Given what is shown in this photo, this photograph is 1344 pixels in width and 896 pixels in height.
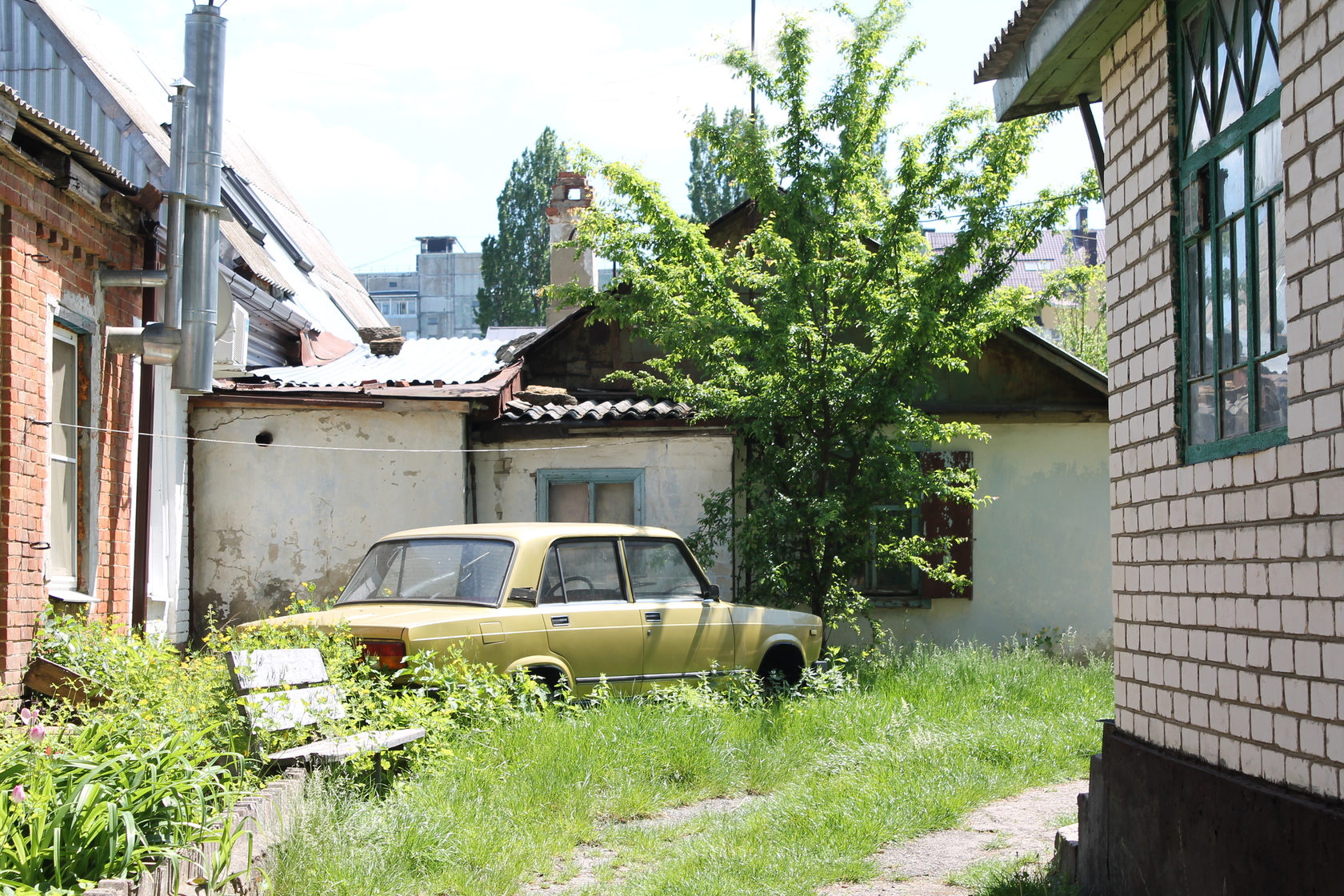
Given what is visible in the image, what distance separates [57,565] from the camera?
25.5 ft

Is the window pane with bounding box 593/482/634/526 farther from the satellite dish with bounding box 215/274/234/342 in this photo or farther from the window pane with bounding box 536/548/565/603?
the window pane with bounding box 536/548/565/603

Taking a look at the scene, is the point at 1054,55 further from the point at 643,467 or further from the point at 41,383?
the point at 643,467

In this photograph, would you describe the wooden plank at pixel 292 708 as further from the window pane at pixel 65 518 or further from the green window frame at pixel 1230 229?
the green window frame at pixel 1230 229

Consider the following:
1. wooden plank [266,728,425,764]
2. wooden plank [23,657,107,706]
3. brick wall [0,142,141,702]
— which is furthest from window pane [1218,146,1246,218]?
wooden plank [23,657,107,706]

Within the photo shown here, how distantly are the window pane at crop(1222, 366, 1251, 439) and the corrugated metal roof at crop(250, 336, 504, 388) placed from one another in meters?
8.54

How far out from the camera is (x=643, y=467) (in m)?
11.9

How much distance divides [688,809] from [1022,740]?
8.08 feet

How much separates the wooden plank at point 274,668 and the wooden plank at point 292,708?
5 cm

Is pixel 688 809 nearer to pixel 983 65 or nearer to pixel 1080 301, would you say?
pixel 983 65

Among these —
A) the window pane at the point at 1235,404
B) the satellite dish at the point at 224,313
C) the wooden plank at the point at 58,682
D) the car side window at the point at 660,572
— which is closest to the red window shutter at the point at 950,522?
the car side window at the point at 660,572

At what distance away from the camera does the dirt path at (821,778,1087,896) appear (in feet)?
16.6

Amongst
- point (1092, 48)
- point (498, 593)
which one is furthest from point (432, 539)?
point (1092, 48)

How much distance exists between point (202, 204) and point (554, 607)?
3670 mm

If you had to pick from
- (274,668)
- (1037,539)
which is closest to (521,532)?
(274,668)
